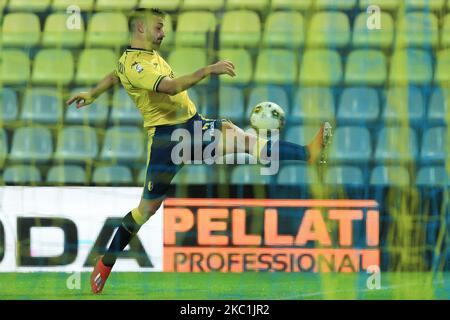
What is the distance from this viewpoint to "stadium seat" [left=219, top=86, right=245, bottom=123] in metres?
7.67

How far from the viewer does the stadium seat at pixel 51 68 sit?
7.70 metres

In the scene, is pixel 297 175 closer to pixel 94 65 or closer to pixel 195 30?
pixel 195 30

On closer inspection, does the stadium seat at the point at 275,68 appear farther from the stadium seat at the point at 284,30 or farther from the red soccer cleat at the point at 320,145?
the red soccer cleat at the point at 320,145

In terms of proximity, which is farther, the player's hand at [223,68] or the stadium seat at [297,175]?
the stadium seat at [297,175]

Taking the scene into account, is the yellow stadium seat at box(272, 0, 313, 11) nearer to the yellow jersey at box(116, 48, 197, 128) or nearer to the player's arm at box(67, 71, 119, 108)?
the yellow jersey at box(116, 48, 197, 128)

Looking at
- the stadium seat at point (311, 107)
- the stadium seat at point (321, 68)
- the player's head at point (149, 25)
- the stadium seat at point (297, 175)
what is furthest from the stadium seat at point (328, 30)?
the player's head at point (149, 25)

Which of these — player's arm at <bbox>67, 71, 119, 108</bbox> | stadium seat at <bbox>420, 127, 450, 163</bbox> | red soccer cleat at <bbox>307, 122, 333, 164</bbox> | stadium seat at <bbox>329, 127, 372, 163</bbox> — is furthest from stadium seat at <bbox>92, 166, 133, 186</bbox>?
stadium seat at <bbox>420, 127, 450, 163</bbox>

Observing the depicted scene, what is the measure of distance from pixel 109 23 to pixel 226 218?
1.12 meters

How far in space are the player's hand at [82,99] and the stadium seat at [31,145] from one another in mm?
205

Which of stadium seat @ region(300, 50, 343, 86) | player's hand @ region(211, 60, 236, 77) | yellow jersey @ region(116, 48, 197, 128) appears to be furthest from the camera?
stadium seat @ region(300, 50, 343, 86)

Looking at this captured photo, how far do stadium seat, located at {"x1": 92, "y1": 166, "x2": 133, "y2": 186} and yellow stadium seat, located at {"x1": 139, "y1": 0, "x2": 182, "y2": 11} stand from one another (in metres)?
0.80

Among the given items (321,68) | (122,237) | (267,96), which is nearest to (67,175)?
(122,237)

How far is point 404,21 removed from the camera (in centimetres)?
765

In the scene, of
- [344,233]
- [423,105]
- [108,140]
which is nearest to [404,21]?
[423,105]
